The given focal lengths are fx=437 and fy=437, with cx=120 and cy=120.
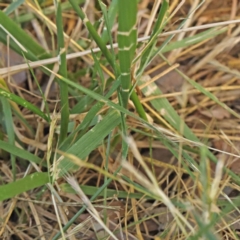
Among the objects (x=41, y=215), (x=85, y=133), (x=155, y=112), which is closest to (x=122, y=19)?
(x=85, y=133)

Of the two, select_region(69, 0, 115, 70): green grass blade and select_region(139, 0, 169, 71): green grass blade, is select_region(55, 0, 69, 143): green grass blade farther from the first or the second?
select_region(139, 0, 169, 71): green grass blade

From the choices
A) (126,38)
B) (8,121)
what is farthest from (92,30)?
(8,121)

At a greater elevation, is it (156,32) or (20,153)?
(156,32)

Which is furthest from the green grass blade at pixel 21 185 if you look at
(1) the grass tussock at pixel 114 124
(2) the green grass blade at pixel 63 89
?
(2) the green grass blade at pixel 63 89

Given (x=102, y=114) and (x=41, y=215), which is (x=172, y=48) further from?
(x=41, y=215)

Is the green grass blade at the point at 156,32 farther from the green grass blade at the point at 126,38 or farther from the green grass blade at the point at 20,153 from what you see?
the green grass blade at the point at 20,153

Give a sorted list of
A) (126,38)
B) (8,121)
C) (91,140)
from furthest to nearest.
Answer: (8,121) < (91,140) < (126,38)

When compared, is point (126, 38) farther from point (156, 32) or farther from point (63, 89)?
point (63, 89)

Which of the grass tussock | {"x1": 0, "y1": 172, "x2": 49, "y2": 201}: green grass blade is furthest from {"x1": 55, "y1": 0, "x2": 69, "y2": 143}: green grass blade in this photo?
{"x1": 0, "y1": 172, "x2": 49, "y2": 201}: green grass blade
